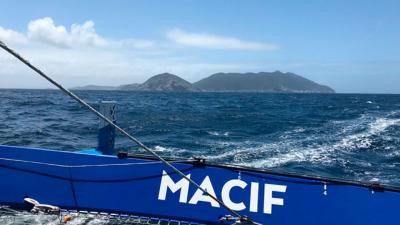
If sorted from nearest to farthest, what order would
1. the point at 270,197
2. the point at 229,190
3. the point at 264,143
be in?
the point at 270,197 < the point at 229,190 < the point at 264,143

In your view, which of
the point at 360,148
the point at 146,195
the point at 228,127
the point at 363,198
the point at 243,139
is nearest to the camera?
the point at 363,198

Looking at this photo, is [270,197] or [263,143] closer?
[270,197]

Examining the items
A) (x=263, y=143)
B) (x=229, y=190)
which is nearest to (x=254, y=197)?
(x=229, y=190)

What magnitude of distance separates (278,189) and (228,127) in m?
22.4

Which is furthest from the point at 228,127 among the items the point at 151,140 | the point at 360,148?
the point at 360,148

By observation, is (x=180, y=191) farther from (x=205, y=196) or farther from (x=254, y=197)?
(x=254, y=197)

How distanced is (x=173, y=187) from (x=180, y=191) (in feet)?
0.38

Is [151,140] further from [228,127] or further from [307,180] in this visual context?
[307,180]

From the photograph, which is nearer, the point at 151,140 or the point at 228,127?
the point at 151,140

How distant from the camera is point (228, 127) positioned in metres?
27.7

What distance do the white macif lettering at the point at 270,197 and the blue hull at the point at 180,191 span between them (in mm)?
13

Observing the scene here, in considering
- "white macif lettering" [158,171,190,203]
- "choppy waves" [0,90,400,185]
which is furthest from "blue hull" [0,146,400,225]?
"choppy waves" [0,90,400,185]

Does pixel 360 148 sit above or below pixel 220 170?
below

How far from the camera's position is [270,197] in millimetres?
5305
